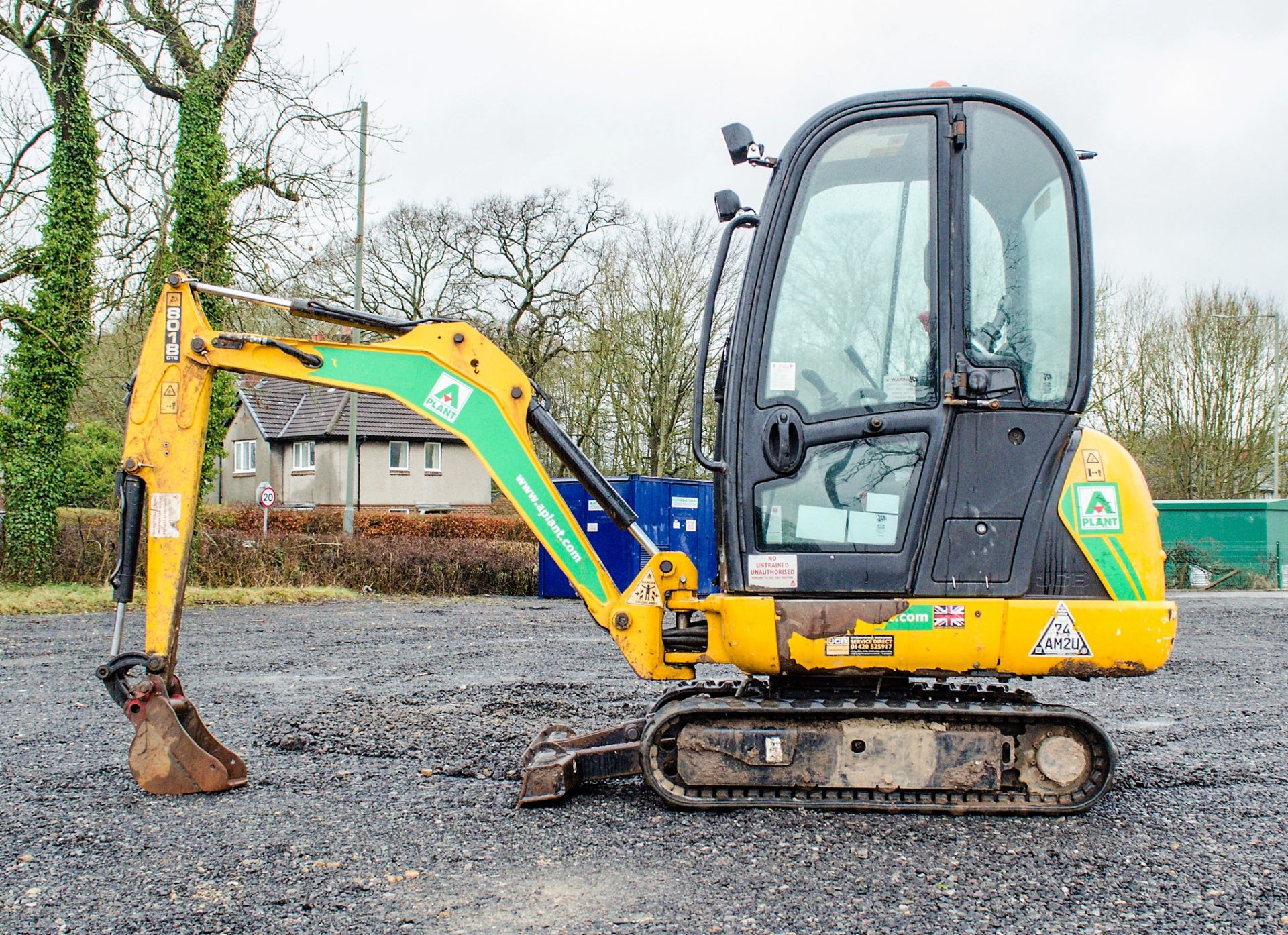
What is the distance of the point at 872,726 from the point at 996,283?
1881 mm

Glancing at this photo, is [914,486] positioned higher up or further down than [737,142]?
further down

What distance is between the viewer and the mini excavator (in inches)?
163

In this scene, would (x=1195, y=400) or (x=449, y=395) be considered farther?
(x=1195, y=400)

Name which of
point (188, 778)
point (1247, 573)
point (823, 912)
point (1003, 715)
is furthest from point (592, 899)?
point (1247, 573)

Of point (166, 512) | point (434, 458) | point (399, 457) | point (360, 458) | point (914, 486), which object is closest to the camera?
point (914, 486)

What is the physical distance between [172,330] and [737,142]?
266 cm

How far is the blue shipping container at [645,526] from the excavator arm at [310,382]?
30.6 ft

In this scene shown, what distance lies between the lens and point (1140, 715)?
6.59 meters

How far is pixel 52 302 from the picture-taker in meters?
15.1

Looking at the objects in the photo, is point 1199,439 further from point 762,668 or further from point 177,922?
point 177,922

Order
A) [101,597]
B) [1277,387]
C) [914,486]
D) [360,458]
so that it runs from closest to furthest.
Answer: [914,486] → [101,597] → [1277,387] → [360,458]

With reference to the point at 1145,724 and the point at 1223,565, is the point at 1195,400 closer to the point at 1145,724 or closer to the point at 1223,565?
the point at 1223,565

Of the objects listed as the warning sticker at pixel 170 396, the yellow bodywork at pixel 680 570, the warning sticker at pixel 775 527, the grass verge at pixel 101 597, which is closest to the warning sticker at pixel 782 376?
the warning sticker at pixel 775 527

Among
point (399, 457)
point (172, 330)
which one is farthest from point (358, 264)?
point (399, 457)
